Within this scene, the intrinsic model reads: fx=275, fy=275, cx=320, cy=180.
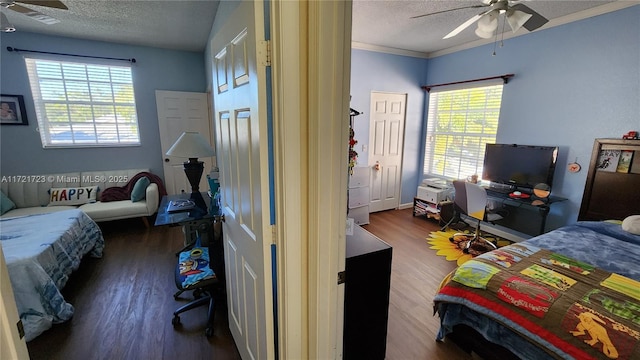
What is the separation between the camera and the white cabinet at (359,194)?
12.7 feet

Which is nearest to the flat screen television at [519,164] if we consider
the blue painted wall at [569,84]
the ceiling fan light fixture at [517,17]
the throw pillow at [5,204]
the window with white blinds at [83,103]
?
the blue painted wall at [569,84]

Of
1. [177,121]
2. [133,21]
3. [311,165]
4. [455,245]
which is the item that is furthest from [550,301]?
[177,121]

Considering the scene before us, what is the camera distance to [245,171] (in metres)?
1.22

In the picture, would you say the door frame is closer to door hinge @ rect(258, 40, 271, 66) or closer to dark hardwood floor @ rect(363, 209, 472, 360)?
door hinge @ rect(258, 40, 271, 66)

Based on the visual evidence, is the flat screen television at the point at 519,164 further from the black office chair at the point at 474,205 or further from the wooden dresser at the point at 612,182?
the black office chair at the point at 474,205

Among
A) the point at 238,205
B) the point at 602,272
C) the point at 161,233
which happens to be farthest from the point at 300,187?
the point at 161,233

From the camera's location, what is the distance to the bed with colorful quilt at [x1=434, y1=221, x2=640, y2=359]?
1272 mm

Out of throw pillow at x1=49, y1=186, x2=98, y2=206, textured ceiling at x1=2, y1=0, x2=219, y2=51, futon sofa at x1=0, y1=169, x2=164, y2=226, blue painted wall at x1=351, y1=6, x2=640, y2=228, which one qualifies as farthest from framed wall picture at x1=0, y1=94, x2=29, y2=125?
blue painted wall at x1=351, y1=6, x2=640, y2=228

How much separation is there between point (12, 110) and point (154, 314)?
140 inches

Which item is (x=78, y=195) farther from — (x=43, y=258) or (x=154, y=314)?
(x=154, y=314)

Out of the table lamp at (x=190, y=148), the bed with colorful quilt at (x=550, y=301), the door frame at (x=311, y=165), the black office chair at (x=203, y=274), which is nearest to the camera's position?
the door frame at (x=311, y=165)

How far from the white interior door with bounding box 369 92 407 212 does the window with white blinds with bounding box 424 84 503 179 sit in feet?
1.70

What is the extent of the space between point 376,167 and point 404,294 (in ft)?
7.58

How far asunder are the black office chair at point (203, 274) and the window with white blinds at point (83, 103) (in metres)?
2.92
